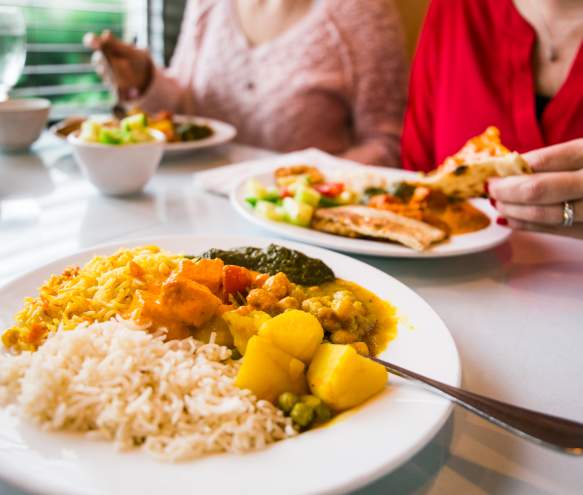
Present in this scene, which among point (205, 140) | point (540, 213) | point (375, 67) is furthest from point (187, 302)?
point (375, 67)

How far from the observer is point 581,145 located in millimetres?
1645

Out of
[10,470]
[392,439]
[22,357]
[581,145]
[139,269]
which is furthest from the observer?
[581,145]

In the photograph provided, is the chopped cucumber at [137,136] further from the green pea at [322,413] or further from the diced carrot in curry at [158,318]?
the green pea at [322,413]

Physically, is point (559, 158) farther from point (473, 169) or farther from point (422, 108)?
point (422, 108)

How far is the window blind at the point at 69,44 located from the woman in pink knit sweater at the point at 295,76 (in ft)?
4.98

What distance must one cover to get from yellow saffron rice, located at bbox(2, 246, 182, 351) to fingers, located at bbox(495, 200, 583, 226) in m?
1.04

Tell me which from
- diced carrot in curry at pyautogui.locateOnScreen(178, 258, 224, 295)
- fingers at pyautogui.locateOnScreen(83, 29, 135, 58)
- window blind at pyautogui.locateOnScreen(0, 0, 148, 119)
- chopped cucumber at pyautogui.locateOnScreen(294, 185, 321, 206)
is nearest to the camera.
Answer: diced carrot in curry at pyautogui.locateOnScreen(178, 258, 224, 295)

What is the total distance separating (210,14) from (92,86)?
2413 mm

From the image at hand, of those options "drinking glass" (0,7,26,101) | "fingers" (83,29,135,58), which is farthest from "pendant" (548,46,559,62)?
"drinking glass" (0,7,26,101)

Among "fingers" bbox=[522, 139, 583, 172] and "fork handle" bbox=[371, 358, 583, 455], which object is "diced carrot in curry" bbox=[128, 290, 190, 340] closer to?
"fork handle" bbox=[371, 358, 583, 455]

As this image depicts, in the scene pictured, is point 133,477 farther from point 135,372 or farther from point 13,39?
point 13,39

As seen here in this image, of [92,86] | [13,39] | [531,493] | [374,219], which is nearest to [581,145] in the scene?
[374,219]

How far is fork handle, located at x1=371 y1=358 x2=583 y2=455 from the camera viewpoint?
77cm

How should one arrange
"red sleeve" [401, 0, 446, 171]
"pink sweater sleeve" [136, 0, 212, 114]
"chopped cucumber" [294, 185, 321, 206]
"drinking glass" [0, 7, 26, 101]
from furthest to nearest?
"pink sweater sleeve" [136, 0, 212, 114]
"red sleeve" [401, 0, 446, 171]
"drinking glass" [0, 7, 26, 101]
"chopped cucumber" [294, 185, 321, 206]
